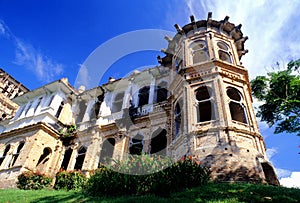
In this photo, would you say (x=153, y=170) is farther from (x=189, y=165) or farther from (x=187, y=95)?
(x=187, y=95)

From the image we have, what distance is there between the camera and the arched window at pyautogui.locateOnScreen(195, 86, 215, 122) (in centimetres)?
1288

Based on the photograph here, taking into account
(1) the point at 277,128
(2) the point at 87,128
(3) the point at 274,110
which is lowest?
(2) the point at 87,128

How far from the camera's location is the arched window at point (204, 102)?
12.9 m

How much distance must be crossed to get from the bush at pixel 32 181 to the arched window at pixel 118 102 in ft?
23.5

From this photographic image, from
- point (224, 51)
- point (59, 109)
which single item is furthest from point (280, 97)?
point (59, 109)

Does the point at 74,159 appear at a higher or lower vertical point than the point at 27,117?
lower

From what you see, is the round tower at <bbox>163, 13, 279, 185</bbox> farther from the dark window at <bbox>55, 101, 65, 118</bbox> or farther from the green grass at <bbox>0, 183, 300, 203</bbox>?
the dark window at <bbox>55, 101, 65, 118</bbox>

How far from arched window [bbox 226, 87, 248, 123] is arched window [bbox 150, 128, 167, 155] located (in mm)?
4688

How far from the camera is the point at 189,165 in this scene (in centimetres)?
923

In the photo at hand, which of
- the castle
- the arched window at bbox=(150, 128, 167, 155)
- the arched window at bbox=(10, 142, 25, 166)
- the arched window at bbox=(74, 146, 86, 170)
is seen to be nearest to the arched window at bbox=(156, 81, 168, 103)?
the castle

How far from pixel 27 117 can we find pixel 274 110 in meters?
21.4

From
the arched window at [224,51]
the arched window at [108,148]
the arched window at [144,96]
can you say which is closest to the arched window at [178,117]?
the arched window at [144,96]

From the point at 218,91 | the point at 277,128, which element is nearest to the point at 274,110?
the point at 277,128

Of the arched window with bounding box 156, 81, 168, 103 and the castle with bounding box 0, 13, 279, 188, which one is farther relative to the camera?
the arched window with bounding box 156, 81, 168, 103
